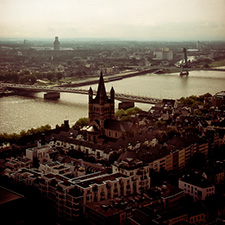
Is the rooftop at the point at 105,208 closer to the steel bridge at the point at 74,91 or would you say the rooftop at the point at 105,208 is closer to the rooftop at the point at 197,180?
the rooftop at the point at 197,180

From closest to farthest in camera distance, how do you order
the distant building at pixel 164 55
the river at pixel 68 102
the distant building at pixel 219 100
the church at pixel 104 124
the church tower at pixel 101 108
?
the church at pixel 104 124, the church tower at pixel 101 108, the river at pixel 68 102, the distant building at pixel 219 100, the distant building at pixel 164 55

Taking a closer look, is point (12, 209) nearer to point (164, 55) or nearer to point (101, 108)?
point (101, 108)

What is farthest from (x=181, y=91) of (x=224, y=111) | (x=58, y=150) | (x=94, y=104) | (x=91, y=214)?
(x=91, y=214)

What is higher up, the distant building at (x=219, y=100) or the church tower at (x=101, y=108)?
the church tower at (x=101, y=108)

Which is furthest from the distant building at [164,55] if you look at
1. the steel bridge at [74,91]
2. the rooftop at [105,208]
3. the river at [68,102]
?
the rooftop at [105,208]

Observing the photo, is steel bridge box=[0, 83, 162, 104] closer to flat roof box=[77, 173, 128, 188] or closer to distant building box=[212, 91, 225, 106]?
distant building box=[212, 91, 225, 106]

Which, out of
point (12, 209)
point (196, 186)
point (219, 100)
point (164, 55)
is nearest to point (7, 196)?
→ point (12, 209)

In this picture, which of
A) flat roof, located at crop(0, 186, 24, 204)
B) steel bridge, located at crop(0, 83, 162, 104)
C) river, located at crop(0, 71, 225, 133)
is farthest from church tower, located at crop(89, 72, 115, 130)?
steel bridge, located at crop(0, 83, 162, 104)
